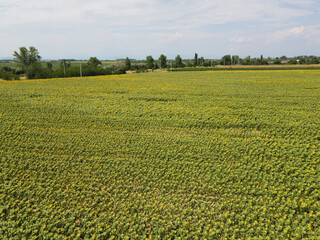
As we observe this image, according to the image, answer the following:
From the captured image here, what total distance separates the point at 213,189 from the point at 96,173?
185 inches

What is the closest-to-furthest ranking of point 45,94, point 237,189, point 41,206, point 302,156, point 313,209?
1. point 313,209
2. point 41,206
3. point 237,189
4. point 302,156
5. point 45,94

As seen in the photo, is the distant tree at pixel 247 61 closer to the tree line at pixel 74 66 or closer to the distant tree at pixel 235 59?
the tree line at pixel 74 66

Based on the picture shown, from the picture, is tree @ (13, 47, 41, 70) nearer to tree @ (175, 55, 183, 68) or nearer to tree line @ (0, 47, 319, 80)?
tree line @ (0, 47, 319, 80)

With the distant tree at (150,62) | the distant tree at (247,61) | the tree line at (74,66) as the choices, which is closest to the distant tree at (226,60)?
the tree line at (74,66)

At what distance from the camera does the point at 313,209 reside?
268 inches

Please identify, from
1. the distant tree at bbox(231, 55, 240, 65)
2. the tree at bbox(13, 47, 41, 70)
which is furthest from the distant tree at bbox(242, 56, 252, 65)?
the tree at bbox(13, 47, 41, 70)

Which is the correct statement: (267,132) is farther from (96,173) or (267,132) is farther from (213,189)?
(96,173)

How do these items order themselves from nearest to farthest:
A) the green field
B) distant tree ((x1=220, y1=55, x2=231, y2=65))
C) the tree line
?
the green field
the tree line
distant tree ((x1=220, y1=55, x2=231, y2=65))

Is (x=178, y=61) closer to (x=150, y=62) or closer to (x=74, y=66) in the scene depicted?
(x=150, y=62)

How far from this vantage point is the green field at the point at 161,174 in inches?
256

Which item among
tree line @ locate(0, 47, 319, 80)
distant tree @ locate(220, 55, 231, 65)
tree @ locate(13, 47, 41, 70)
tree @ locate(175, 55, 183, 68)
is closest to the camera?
tree line @ locate(0, 47, 319, 80)

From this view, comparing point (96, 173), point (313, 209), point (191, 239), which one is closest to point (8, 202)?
point (96, 173)

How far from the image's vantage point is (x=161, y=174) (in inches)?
349

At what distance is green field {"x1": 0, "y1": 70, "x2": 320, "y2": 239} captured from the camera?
6.49 m
